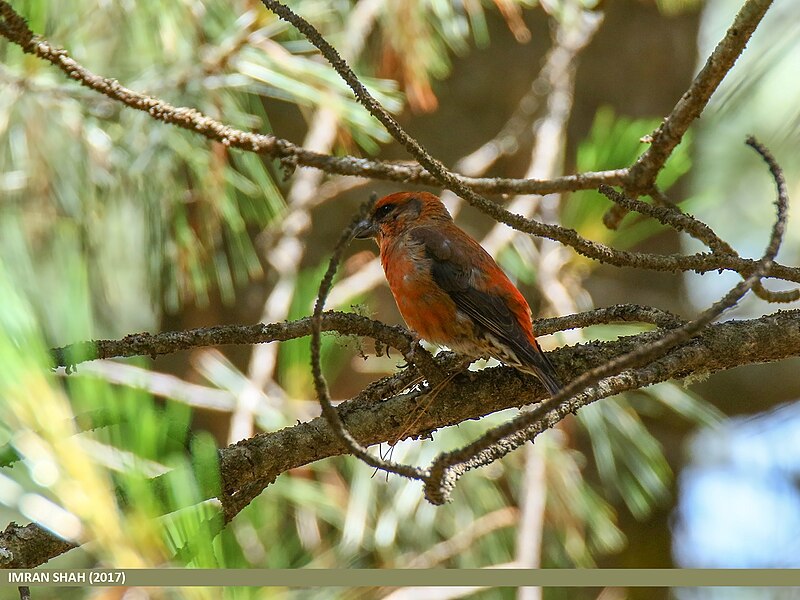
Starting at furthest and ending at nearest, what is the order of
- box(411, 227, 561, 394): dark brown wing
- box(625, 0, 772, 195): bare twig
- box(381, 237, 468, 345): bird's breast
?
box(381, 237, 468, 345): bird's breast → box(411, 227, 561, 394): dark brown wing → box(625, 0, 772, 195): bare twig

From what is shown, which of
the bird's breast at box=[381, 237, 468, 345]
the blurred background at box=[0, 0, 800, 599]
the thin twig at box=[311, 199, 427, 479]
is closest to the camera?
the thin twig at box=[311, 199, 427, 479]

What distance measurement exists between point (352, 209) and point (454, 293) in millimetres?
2095

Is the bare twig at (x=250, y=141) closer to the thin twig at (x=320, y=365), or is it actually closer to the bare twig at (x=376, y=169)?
the bare twig at (x=376, y=169)

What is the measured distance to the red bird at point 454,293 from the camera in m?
2.63

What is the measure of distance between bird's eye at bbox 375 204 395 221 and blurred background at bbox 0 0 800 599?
1.30 feet

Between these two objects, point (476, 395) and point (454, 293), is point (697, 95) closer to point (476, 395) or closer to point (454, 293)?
point (476, 395)

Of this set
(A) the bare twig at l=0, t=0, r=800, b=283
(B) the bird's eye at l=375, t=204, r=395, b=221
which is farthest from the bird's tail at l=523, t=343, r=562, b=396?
(B) the bird's eye at l=375, t=204, r=395, b=221

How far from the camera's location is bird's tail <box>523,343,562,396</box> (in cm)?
206

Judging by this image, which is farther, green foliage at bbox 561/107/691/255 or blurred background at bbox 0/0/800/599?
blurred background at bbox 0/0/800/599

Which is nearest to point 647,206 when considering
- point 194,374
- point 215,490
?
point 215,490

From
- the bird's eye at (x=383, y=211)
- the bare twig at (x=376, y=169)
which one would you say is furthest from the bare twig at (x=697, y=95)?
the bird's eye at (x=383, y=211)

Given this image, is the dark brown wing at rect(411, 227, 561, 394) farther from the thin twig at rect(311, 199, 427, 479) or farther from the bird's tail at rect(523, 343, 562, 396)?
the thin twig at rect(311, 199, 427, 479)

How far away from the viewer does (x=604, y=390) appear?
1741 mm

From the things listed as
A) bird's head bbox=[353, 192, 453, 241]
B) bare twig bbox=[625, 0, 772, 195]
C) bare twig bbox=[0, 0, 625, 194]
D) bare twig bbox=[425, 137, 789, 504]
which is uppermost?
bird's head bbox=[353, 192, 453, 241]
